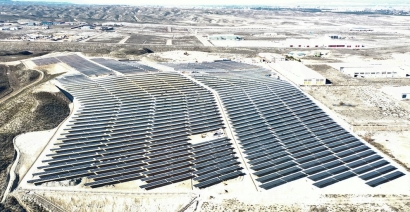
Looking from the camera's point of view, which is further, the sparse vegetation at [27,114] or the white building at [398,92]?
the white building at [398,92]

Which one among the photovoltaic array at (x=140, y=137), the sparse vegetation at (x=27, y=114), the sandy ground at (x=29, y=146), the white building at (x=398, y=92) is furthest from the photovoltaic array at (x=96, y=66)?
the white building at (x=398, y=92)

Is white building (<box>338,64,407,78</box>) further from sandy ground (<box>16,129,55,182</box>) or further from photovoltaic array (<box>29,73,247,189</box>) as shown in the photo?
sandy ground (<box>16,129,55,182</box>)

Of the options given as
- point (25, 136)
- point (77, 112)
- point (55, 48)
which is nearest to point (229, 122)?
point (77, 112)

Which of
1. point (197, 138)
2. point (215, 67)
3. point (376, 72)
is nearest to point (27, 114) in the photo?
point (197, 138)

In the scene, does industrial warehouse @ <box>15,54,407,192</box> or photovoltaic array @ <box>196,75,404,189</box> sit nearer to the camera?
industrial warehouse @ <box>15,54,407,192</box>

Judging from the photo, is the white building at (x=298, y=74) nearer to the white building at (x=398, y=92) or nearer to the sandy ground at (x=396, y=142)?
the white building at (x=398, y=92)

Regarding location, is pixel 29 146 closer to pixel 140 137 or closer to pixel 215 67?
pixel 140 137

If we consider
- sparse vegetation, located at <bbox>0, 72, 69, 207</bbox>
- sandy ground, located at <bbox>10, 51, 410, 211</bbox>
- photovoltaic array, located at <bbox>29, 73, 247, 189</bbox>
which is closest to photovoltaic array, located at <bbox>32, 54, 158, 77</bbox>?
photovoltaic array, located at <bbox>29, 73, 247, 189</bbox>
